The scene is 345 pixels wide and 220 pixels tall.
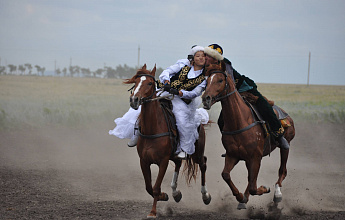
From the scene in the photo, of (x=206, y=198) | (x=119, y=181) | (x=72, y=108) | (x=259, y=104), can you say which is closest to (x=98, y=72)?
(x=72, y=108)

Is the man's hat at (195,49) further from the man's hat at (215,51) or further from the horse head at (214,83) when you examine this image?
the horse head at (214,83)

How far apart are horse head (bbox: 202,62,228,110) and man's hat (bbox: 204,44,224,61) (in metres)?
0.19

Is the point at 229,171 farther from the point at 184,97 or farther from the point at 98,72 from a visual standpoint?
the point at 98,72

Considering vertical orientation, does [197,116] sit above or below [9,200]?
above

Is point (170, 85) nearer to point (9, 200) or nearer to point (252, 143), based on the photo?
point (252, 143)

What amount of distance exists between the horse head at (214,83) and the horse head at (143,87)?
85 cm

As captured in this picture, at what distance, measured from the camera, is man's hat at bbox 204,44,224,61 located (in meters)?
7.68

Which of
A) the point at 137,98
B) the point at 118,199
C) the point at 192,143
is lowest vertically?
the point at 118,199

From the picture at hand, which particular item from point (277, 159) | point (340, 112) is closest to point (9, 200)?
point (277, 159)

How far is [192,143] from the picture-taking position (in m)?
8.27

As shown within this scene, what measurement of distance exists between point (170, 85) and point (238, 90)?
4.07 ft

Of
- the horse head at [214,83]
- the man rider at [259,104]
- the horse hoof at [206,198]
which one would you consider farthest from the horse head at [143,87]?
the horse hoof at [206,198]

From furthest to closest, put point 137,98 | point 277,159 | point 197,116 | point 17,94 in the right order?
point 17,94 < point 277,159 < point 197,116 < point 137,98

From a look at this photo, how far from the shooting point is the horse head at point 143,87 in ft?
22.6
